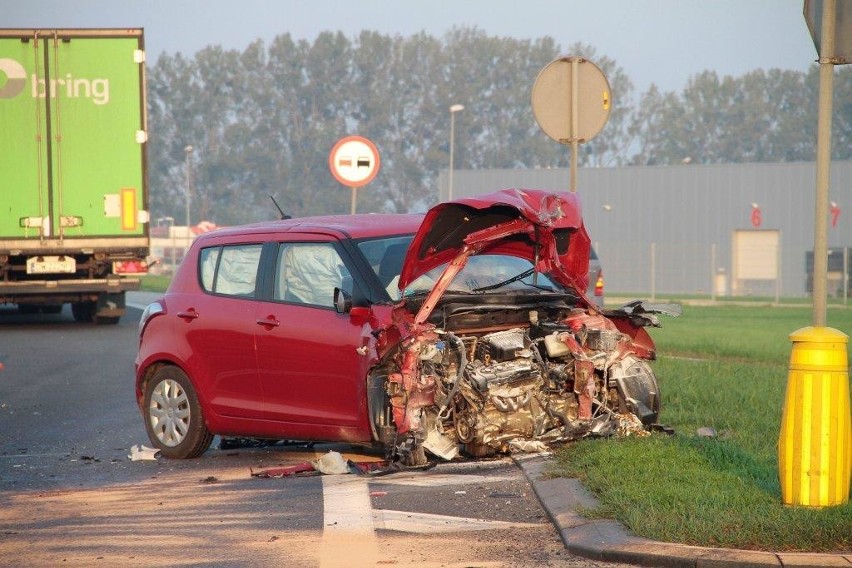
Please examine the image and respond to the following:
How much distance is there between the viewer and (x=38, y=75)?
22.4 m

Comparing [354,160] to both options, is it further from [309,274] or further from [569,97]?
[309,274]

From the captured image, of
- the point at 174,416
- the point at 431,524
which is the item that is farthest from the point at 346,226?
the point at 431,524

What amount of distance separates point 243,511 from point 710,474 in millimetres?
2413

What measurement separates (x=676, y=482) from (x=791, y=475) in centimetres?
90

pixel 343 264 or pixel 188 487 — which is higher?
pixel 343 264

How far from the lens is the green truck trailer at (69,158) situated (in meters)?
22.2

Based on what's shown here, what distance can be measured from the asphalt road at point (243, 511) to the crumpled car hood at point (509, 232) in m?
1.28

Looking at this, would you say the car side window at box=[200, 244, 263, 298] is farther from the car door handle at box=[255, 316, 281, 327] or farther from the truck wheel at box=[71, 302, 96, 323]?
the truck wheel at box=[71, 302, 96, 323]

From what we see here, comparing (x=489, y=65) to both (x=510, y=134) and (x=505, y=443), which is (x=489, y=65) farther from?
(x=505, y=443)

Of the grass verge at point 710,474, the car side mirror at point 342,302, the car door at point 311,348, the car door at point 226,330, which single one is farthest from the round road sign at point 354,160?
the car side mirror at point 342,302

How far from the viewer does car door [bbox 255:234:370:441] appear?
29.0 feet

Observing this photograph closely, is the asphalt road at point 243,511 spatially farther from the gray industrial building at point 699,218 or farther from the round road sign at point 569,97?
the gray industrial building at point 699,218

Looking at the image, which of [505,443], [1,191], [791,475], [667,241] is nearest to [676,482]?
[791,475]

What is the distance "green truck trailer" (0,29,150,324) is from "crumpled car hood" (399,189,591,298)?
14.4m
